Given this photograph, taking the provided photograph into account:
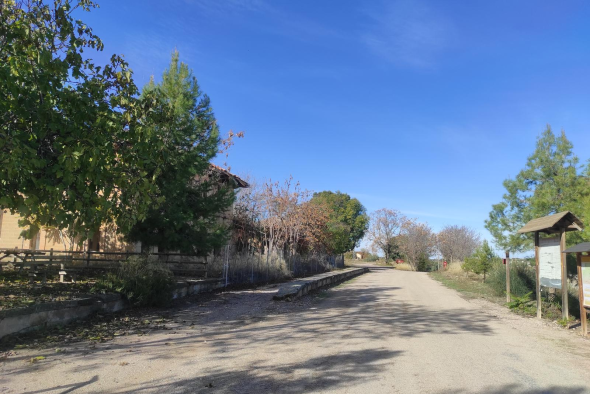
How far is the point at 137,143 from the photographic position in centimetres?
756

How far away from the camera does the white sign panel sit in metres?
10.5

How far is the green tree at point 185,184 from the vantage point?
13096 millimetres

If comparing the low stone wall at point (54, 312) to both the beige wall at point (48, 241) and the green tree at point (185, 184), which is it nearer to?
the green tree at point (185, 184)

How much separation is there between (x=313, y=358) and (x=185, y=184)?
9196mm

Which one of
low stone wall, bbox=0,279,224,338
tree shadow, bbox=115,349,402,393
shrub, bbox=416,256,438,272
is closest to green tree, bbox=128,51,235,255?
low stone wall, bbox=0,279,224,338

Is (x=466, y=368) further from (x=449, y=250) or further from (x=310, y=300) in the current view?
(x=449, y=250)

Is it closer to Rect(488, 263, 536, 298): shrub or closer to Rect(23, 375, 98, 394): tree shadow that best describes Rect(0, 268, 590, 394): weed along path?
Rect(23, 375, 98, 394): tree shadow

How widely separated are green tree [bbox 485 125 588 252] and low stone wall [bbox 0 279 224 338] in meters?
19.2

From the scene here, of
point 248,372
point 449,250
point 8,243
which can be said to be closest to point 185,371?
point 248,372

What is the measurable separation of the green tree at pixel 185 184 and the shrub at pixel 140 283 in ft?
9.25

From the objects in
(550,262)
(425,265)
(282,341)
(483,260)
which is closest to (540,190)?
(483,260)

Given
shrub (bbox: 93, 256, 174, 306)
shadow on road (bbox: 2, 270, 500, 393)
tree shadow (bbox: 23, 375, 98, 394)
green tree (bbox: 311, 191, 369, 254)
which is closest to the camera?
tree shadow (bbox: 23, 375, 98, 394)

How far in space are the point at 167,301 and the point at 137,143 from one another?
189 inches

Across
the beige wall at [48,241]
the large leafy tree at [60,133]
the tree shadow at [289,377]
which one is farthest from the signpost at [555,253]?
the beige wall at [48,241]
